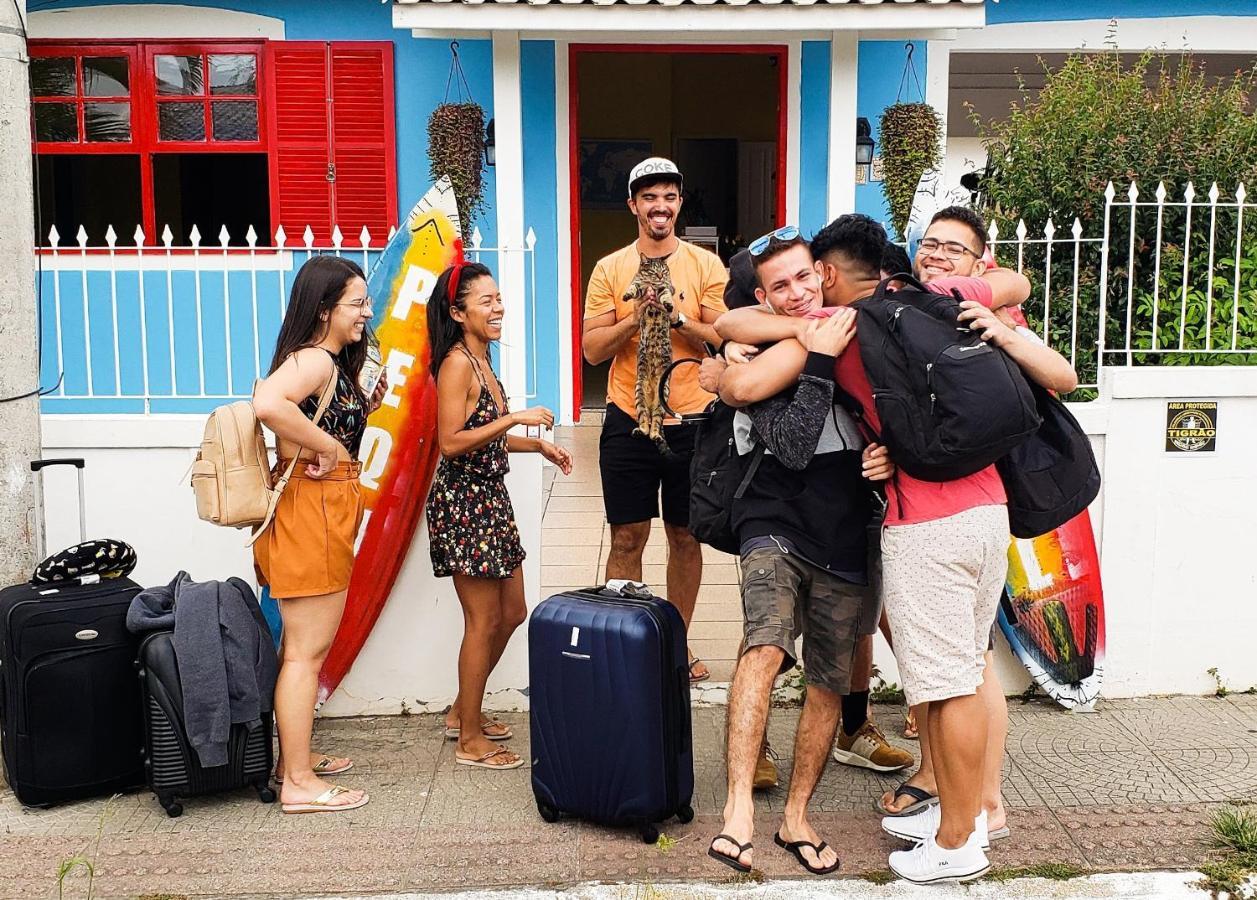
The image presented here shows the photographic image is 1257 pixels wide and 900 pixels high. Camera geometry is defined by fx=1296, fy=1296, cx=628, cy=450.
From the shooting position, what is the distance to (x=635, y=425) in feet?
15.6

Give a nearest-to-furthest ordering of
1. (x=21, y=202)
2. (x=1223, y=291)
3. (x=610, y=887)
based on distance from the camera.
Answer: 1. (x=610, y=887)
2. (x=21, y=202)
3. (x=1223, y=291)

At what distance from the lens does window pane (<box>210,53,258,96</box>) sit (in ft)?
30.7

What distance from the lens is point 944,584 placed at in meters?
3.47

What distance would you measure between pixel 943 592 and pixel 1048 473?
19.0 inches

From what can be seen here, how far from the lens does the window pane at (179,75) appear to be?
933 centimetres

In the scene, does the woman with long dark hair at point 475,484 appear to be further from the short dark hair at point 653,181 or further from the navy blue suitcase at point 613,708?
the short dark hair at point 653,181

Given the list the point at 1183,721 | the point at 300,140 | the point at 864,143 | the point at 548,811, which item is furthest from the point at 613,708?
the point at 300,140

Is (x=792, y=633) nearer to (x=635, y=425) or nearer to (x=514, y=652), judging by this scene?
(x=635, y=425)

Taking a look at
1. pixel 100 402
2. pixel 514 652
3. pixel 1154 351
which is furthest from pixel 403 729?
pixel 100 402

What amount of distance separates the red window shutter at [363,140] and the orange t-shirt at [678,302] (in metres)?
5.11

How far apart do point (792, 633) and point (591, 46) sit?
6541mm

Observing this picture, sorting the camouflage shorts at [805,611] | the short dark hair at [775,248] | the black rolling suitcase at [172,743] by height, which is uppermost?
the short dark hair at [775,248]

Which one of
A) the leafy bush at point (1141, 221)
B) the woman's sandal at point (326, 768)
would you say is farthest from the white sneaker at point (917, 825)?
the leafy bush at point (1141, 221)

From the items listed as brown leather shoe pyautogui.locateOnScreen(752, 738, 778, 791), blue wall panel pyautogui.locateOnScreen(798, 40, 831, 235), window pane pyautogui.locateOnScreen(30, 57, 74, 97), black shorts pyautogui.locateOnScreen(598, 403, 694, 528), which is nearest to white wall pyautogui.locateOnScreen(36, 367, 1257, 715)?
black shorts pyautogui.locateOnScreen(598, 403, 694, 528)
